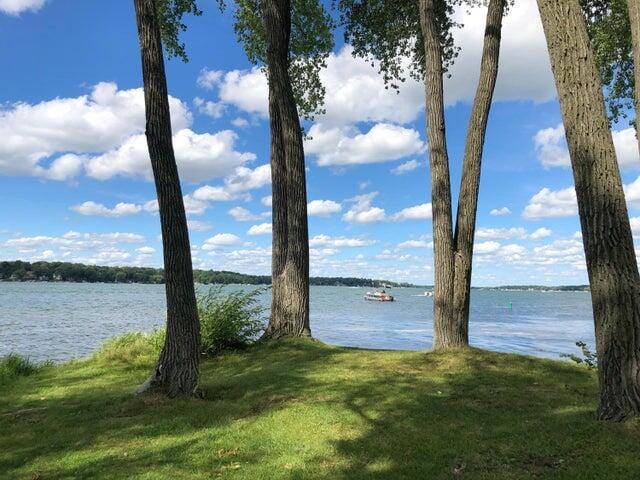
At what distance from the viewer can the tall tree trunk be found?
11.7 metres

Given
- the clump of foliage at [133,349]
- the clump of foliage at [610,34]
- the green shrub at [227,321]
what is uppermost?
the clump of foliage at [610,34]

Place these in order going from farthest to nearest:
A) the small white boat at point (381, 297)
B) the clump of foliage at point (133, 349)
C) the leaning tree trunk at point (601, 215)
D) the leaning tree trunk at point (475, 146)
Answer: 1. the small white boat at point (381, 297)
2. the clump of foliage at point (133, 349)
3. the leaning tree trunk at point (475, 146)
4. the leaning tree trunk at point (601, 215)

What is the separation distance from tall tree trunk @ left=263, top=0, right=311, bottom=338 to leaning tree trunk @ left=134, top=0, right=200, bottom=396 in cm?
409

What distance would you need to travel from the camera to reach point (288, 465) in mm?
4918

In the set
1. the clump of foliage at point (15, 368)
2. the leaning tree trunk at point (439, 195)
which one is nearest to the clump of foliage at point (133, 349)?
the clump of foliage at point (15, 368)

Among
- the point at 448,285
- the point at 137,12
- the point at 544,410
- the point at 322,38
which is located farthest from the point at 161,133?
the point at 322,38

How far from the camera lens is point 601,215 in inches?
204

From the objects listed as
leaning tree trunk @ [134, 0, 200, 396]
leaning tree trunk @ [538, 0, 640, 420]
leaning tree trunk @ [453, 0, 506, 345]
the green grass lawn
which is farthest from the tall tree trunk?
leaning tree trunk @ [538, 0, 640, 420]

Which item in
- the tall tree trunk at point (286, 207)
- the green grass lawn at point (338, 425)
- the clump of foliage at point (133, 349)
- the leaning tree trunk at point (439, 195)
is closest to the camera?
the green grass lawn at point (338, 425)

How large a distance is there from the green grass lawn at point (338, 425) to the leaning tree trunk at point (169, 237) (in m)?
0.43

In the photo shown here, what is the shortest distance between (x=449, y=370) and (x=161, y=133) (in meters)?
5.79

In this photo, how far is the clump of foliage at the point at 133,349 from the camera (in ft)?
37.7

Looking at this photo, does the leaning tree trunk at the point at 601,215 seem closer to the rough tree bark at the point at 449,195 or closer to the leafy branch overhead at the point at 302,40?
the rough tree bark at the point at 449,195

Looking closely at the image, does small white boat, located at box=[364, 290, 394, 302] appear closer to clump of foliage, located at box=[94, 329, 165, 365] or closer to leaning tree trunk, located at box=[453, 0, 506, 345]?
clump of foliage, located at box=[94, 329, 165, 365]
